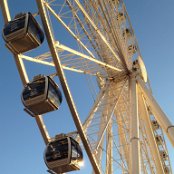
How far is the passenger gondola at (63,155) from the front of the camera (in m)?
8.14

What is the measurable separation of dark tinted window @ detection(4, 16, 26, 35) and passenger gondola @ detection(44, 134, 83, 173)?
2728 mm

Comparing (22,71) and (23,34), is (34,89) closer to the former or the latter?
(22,71)

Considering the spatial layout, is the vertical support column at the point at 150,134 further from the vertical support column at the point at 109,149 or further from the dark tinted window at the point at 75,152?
the dark tinted window at the point at 75,152

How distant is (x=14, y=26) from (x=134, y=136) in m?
4.85

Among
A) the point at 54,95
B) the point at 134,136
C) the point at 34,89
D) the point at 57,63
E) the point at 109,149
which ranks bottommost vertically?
the point at 109,149

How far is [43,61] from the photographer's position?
9.91 m

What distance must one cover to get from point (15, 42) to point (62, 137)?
2459 mm

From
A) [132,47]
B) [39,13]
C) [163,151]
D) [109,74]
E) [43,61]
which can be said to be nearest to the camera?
[39,13]

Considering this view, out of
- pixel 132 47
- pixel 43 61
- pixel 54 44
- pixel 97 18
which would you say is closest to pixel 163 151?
pixel 132 47

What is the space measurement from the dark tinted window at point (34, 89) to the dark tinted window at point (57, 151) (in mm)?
1220

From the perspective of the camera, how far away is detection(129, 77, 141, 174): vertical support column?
9.84m

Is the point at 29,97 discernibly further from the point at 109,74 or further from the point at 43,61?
the point at 109,74

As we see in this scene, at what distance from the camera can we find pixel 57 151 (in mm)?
8297

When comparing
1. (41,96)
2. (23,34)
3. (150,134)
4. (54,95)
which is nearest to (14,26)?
(23,34)
